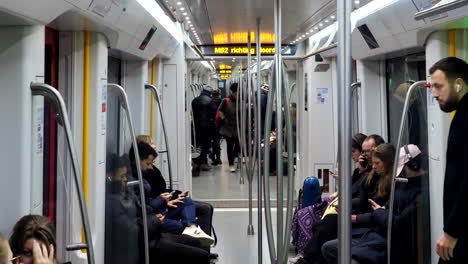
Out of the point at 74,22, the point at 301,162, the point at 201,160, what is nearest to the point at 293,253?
the point at 301,162

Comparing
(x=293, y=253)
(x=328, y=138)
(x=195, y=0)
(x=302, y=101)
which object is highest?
(x=195, y=0)

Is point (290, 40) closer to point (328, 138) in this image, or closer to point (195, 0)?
point (328, 138)

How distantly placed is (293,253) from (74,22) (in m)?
3.37

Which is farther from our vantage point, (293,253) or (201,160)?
(201,160)

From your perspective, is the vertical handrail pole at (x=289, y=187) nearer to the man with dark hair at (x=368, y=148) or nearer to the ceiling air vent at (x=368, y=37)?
the man with dark hair at (x=368, y=148)

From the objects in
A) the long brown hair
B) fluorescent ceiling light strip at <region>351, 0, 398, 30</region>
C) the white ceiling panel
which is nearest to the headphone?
the long brown hair

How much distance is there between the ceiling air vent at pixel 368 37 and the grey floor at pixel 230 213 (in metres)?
2.38

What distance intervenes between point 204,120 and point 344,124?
7508mm

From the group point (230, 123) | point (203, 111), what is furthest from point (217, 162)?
point (230, 123)

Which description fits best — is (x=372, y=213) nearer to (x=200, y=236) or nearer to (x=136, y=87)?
(x=200, y=236)

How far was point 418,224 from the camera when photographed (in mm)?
A: 3182

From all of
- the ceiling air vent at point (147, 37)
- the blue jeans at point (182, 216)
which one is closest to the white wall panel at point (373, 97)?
the blue jeans at point (182, 216)

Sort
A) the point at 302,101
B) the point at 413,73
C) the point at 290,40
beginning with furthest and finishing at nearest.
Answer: the point at 302,101 → the point at 290,40 → the point at 413,73

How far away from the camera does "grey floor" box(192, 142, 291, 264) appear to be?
5043mm
